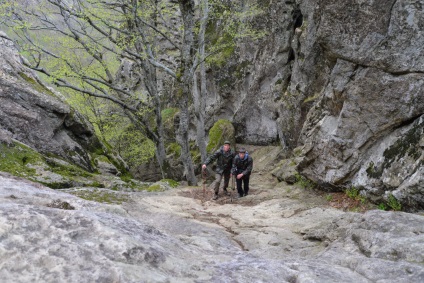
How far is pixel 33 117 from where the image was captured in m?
12.9

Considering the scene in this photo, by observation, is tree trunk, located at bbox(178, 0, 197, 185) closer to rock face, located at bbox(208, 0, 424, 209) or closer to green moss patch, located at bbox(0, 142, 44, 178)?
rock face, located at bbox(208, 0, 424, 209)

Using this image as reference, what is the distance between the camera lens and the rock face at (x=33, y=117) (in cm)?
1231

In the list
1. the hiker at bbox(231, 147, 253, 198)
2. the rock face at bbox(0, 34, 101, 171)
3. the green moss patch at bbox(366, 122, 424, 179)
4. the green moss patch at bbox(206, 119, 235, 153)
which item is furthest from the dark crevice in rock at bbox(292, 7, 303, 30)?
the rock face at bbox(0, 34, 101, 171)

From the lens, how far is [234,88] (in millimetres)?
25547

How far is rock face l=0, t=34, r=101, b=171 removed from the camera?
1231 cm

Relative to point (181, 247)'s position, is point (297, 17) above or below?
above

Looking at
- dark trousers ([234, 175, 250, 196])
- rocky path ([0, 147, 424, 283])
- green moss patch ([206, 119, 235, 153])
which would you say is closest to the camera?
rocky path ([0, 147, 424, 283])

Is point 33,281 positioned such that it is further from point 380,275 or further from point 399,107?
point 399,107

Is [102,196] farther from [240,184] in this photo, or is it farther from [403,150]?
[403,150]

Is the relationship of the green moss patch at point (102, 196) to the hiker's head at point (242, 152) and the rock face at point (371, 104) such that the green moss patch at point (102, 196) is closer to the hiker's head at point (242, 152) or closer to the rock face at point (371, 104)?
the hiker's head at point (242, 152)

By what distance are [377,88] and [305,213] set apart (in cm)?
393

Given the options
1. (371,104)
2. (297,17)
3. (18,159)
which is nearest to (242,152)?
A: (371,104)

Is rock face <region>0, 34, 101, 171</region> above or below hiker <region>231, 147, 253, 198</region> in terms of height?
above

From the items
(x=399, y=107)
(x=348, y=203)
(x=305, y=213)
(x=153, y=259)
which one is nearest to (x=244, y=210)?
(x=305, y=213)
